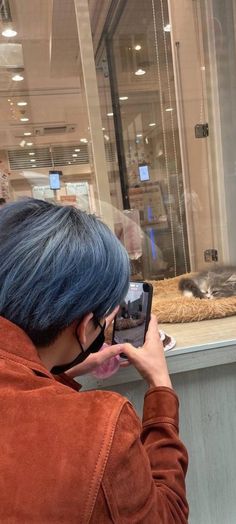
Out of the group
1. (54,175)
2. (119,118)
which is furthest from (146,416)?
(119,118)

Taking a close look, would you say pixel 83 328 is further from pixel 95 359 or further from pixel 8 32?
pixel 8 32

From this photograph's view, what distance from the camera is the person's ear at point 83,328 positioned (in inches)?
20.7

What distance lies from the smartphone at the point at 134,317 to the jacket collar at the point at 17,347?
0.95 ft

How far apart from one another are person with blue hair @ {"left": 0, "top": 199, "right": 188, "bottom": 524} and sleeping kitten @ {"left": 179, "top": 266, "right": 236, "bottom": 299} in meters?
0.59

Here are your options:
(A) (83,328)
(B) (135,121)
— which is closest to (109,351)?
(A) (83,328)

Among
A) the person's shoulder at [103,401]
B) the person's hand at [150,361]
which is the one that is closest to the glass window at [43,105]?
the person's hand at [150,361]

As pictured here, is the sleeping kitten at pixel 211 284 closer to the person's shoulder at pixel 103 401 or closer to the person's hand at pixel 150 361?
the person's hand at pixel 150 361

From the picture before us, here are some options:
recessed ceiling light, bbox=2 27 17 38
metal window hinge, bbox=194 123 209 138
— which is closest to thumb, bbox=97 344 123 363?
metal window hinge, bbox=194 123 209 138

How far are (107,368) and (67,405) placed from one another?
14.2 inches

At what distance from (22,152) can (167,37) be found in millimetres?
1179

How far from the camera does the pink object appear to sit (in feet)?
2.53

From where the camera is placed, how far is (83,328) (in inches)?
21.1

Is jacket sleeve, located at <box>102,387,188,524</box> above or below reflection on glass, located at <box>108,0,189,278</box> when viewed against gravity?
below

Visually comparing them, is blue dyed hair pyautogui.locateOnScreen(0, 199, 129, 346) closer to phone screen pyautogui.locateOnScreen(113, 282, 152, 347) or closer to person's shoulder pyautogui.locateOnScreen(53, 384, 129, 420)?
person's shoulder pyautogui.locateOnScreen(53, 384, 129, 420)
